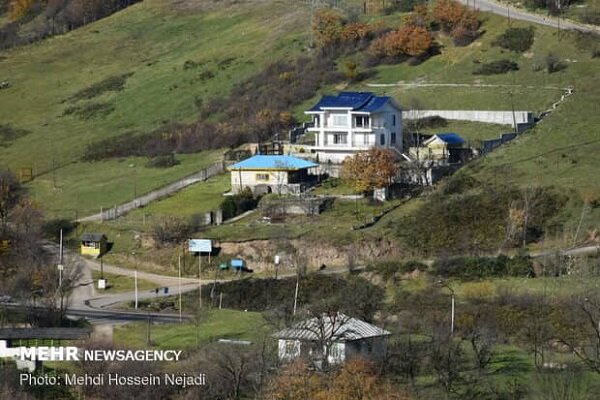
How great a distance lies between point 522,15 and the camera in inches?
3944

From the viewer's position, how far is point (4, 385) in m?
50.8

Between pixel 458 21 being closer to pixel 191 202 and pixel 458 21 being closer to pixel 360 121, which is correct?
pixel 360 121

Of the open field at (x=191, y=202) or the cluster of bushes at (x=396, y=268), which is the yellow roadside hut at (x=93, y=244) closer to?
the open field at (x=191, y=202)

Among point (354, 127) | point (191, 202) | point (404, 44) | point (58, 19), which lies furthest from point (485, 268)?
point (58, 19)

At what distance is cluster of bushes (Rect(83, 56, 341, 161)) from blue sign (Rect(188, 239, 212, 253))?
15318 mm

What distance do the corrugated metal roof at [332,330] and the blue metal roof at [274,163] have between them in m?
24.7

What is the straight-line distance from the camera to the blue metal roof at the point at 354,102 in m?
83.8

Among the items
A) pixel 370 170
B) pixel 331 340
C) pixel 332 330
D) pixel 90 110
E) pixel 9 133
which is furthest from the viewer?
pixel 90 110

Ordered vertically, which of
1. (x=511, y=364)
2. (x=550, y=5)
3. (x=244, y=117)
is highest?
(x=550, y=5)

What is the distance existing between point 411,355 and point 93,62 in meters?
68.2

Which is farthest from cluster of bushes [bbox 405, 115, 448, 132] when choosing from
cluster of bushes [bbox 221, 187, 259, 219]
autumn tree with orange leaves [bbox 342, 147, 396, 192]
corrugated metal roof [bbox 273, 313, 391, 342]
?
corrugated metal roof [bbox 273, 313, 391, 342]

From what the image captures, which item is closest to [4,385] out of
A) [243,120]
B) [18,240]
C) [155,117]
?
[18,240]

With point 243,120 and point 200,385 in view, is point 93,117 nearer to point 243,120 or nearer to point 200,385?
point 243,120

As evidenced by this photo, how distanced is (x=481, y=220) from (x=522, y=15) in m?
30.4
